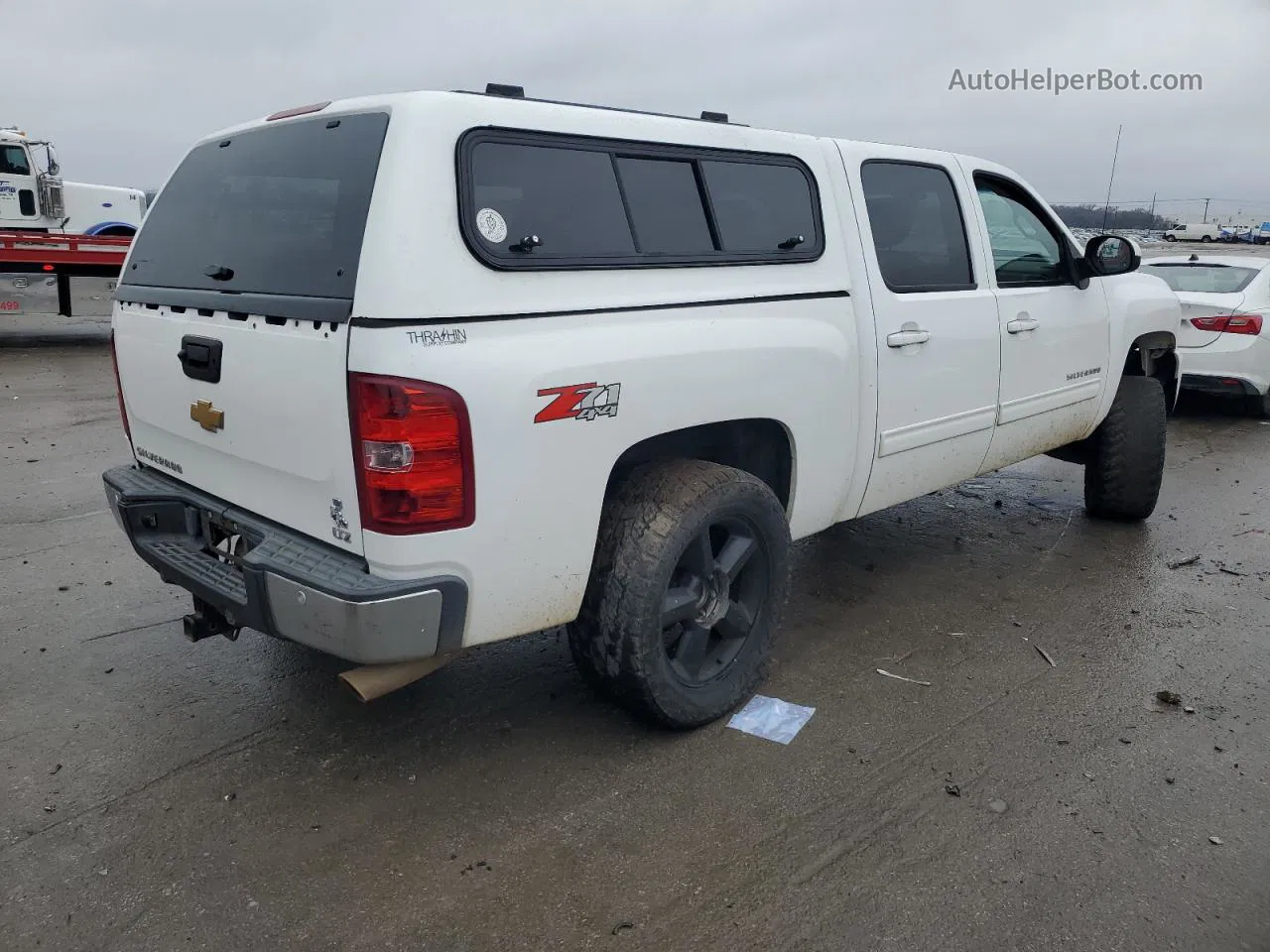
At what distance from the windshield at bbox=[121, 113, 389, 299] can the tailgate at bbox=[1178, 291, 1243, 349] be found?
8319 millimetres

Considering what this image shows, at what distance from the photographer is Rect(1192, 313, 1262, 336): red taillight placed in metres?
8.66

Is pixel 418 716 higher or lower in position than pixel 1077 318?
lower

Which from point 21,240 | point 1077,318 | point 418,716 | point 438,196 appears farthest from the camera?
point 21,240

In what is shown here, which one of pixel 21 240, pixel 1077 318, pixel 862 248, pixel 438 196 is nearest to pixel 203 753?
pixel 438 196

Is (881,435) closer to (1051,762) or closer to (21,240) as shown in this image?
(1051,762)

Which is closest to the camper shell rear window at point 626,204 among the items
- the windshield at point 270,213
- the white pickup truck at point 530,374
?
the white pickup truck at point 530,374

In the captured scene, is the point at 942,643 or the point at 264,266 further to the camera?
the point at 942,643

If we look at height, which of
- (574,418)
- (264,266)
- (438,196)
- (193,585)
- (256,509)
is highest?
(438,196)

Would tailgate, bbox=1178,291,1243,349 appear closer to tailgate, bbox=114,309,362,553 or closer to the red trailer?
tailgate, bbox=114,309,362,553

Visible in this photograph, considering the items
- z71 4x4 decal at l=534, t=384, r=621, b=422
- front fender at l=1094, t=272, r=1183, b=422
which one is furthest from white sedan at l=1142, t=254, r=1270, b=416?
z71 4x4 decal at l=534, t=384, r=621, b=422

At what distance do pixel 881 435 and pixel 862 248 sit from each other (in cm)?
73

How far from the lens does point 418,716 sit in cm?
340

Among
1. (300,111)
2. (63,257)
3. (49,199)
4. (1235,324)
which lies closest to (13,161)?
(49,199)

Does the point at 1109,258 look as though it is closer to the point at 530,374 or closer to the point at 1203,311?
the point at 530,374
